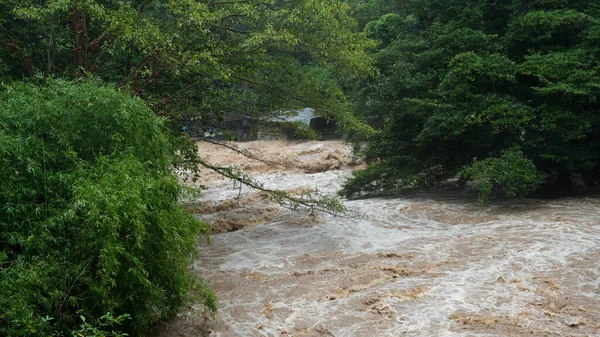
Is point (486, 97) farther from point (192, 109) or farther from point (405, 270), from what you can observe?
point (192, 109)

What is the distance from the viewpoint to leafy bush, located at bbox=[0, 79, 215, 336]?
4.55m

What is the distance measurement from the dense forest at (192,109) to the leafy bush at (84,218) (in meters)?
0.02

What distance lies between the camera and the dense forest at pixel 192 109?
15.6ft

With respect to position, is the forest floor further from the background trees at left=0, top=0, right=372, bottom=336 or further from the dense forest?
the background trees at left=0, top=0, right=372, bottom=336

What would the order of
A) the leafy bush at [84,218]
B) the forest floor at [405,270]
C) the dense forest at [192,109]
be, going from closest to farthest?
1. the leafy bush at [84,218]
2. the dense forest at [192,109]
3. the forest floor at [405,270]

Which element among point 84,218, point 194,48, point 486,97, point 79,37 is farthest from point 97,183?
point 486,97

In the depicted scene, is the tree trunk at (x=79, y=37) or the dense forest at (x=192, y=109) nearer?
the dense forest at (x=192, y=109)

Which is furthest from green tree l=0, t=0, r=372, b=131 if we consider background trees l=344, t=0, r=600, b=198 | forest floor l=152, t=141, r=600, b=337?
background trees l=344, t=0, r=600, b=198

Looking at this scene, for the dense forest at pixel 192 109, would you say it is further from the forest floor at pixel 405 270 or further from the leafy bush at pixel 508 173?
the forest floor at pixel 405 270

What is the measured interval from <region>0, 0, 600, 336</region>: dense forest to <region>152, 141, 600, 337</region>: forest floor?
2.94 feet

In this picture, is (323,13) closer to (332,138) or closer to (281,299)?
(281,299)

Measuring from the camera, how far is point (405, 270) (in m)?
8.01

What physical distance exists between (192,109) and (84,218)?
17.9 feet

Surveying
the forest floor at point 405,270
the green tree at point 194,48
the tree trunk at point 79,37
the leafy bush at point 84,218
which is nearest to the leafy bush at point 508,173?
the forest floor at point 405,270
